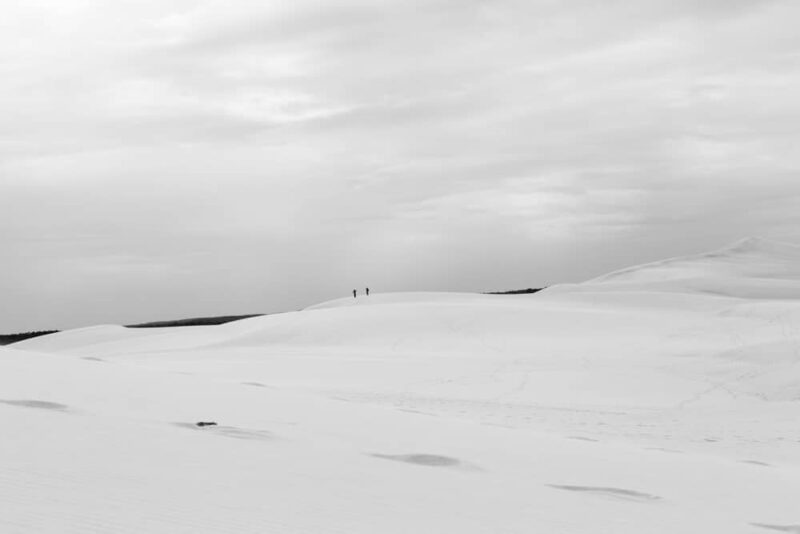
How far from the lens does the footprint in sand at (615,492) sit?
6143 millimetres

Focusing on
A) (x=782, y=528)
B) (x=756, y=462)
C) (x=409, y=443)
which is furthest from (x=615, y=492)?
(x=756, y=462)

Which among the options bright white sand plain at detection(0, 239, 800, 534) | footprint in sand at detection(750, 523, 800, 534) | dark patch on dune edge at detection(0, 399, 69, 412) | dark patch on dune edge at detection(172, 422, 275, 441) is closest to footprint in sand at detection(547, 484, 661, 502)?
bright white sand plain at detection(0, 239, 800, 534)

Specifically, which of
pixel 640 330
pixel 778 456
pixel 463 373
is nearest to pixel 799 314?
pixel 640 330

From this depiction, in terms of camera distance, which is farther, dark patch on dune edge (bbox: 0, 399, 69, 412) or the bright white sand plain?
dark patch on dune edge (bbox: 0, 399, 69, 412)

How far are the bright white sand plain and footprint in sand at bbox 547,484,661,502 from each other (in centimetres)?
3

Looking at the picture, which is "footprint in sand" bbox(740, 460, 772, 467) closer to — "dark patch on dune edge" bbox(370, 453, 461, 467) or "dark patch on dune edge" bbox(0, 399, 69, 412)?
"dark patch on dune edge" bbox(370, 453, 461, 467)

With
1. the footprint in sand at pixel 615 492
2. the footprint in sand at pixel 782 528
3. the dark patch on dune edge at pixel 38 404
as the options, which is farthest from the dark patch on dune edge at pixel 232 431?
the footprint in sand at pixel 782 528

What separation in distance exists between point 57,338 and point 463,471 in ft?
104

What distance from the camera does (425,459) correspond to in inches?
255

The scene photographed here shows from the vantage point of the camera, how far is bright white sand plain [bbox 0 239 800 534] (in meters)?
4.16

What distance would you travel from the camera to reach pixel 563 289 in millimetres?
39281

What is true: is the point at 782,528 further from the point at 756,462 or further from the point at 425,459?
the point at 756,462

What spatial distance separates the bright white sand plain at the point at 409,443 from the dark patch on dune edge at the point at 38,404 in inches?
1.3

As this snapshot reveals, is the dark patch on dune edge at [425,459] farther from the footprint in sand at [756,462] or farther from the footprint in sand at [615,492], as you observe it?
the footprint in sand at [756,462]
